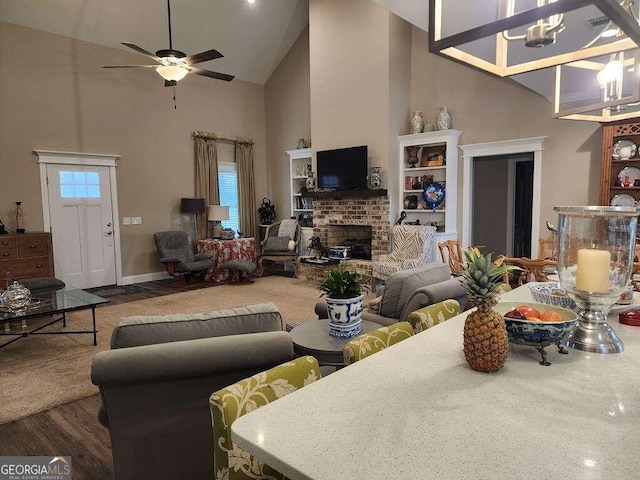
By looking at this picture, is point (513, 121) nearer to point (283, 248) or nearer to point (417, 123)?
point (417, 123)

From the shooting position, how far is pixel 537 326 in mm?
1265

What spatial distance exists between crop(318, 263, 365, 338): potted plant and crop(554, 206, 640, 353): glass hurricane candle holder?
131 cm

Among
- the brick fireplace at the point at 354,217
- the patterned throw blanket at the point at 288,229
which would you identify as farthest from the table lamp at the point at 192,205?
the brick fireplace at the point at 354,217

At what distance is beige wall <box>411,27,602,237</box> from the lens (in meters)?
5.48

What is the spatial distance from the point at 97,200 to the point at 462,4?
6.91m

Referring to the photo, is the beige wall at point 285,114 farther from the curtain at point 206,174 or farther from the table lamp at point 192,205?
the table lamp at point 192,205

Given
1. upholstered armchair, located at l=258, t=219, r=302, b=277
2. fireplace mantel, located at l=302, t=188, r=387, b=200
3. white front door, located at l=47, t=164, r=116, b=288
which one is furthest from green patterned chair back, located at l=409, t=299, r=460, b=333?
white front door, located at l=47, t=164, r=116, b=288

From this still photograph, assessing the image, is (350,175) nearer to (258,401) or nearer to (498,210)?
(498,210)

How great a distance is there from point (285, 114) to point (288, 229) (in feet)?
8.44

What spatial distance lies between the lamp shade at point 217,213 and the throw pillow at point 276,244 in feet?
3.09

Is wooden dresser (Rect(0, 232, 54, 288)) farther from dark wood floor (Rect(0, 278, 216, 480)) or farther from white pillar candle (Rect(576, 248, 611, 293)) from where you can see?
white pillar candle (Rect(576, 248, 611, 293))

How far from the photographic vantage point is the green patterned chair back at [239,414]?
3.51ft

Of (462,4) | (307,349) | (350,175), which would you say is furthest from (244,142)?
(462,4)

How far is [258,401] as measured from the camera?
3.64ft
